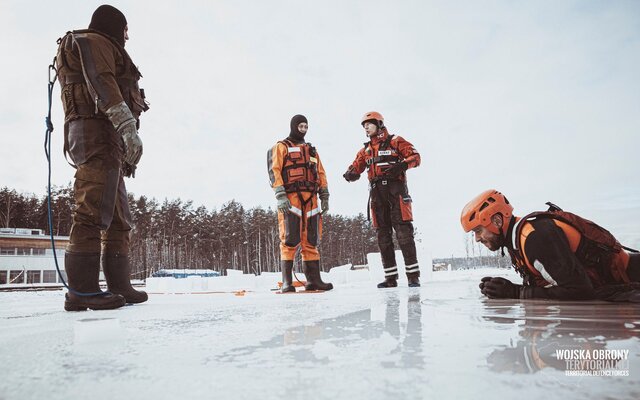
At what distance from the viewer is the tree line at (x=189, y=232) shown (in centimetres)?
4931

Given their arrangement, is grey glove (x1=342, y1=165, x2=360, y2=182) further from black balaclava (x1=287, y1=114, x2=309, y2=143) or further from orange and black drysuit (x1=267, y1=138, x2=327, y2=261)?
black balaclava (x1=287, y1=114, x2=309, y2=143)

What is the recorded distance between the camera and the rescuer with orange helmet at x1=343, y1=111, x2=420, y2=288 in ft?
16.1

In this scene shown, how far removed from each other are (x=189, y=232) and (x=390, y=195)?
5421 cm

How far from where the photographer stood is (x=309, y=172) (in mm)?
4953

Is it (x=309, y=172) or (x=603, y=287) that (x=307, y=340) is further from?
(x=309, y=172)

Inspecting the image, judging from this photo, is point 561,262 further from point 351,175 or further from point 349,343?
point 351,175

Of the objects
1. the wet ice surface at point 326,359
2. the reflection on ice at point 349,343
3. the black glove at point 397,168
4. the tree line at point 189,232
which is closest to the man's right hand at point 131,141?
the wet ice surface at point 326,359

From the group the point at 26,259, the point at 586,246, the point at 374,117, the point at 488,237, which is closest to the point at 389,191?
the point at 374,117

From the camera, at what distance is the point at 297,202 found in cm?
484

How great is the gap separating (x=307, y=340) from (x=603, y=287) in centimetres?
218

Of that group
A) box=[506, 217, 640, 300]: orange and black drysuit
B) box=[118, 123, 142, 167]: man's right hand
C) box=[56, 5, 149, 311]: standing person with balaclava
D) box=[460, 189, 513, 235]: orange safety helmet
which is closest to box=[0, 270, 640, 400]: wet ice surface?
box=[506, 217, 640, 300]: orange and black drysuit

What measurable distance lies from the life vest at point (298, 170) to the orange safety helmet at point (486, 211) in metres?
2.40

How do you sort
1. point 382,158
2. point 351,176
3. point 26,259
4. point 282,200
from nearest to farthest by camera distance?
point 282,200 → point 382,158 → point 351,176 → point 26,259

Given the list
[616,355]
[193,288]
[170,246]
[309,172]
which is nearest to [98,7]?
[309,172]
